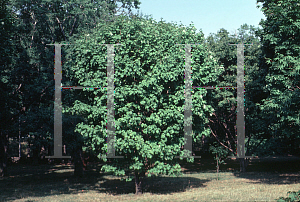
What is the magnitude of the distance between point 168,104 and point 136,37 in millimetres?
4406

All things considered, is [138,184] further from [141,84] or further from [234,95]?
[234,95]

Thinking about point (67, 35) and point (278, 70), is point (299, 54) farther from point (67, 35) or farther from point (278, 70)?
point (67, 35)

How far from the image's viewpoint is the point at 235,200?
16.1 meters

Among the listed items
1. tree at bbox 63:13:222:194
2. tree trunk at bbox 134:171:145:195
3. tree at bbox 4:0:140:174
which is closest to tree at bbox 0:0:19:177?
tree at bbox 4:0:140:174

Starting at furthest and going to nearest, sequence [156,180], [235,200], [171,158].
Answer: [156,180] → [171,158] → [235,200]

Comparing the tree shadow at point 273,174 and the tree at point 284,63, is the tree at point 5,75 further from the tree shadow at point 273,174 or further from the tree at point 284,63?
the tree shadow at point 273,174

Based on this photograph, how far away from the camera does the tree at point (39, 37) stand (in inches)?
1030

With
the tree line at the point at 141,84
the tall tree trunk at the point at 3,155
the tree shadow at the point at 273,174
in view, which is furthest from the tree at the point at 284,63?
the tall tree trunk at the point at 3,155

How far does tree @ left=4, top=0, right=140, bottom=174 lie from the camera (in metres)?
26.2

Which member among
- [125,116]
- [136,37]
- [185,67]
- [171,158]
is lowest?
[171,158]

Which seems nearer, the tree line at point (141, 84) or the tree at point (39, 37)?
the tree line at point (141, 84)

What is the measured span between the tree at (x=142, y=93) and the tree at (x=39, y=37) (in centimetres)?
812

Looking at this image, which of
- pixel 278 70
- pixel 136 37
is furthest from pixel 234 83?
pixel 136 37

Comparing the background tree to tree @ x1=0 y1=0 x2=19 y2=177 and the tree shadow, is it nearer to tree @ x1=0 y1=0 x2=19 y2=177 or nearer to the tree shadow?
the tree shadow
